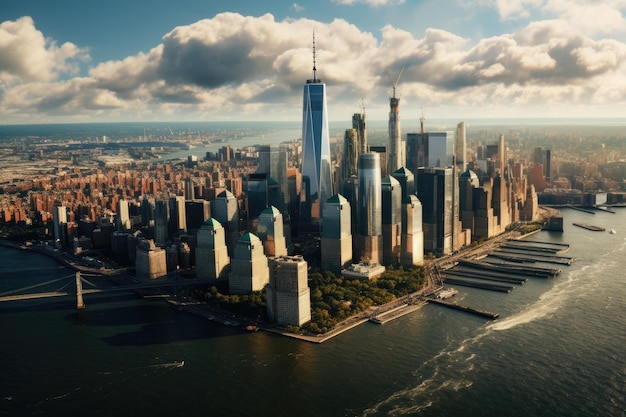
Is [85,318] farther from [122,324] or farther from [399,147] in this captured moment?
[399,147]

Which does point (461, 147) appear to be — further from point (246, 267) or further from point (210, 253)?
point (246, 267)

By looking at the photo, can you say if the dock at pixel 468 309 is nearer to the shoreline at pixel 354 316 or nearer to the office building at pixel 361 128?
the shoreline at pixel 354 316

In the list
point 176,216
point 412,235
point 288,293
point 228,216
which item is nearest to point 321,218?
point 228,216

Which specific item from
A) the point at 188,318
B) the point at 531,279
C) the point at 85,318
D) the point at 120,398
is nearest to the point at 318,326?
the point at 188,318

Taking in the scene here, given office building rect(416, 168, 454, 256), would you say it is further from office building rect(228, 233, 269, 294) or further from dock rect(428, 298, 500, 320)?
office building rect(228, 233, 269, 294)

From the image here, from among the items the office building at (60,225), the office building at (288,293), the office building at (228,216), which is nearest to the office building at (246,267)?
the office building at (288,293)

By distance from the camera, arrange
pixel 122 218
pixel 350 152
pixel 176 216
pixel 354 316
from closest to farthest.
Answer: pixel 354 316, pixel 176 216, pixel 122 218, pixel 350 152

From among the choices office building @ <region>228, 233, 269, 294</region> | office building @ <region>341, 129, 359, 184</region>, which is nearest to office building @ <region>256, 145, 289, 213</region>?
office building @ <region>341, 129, 359, 184</region>
